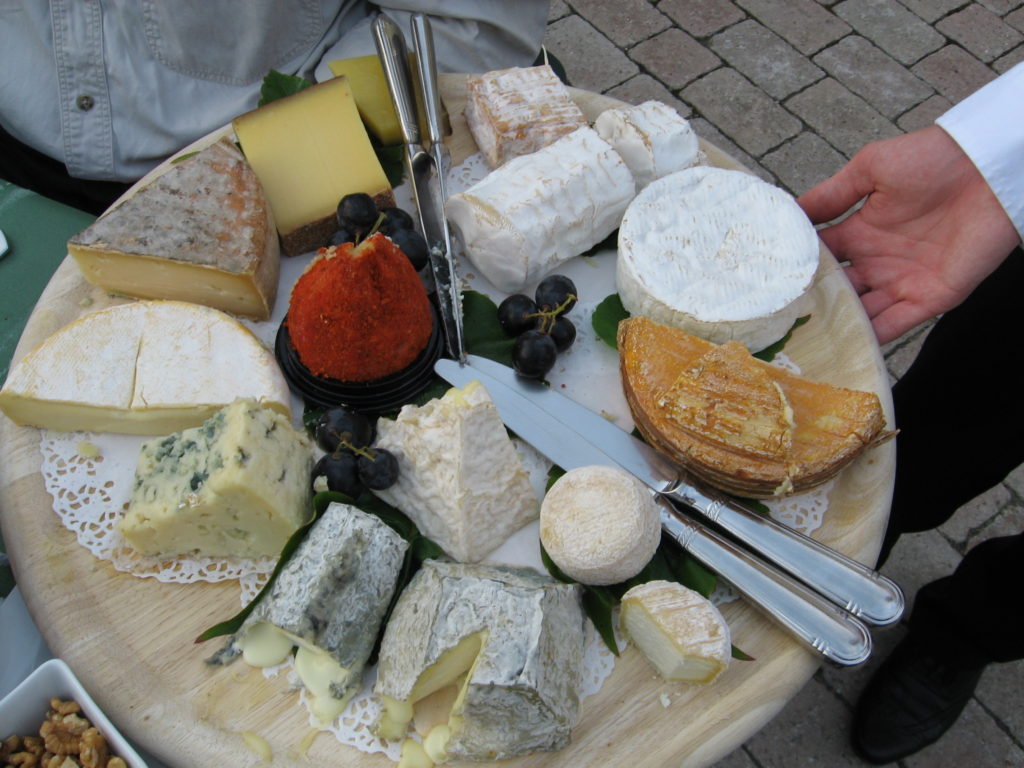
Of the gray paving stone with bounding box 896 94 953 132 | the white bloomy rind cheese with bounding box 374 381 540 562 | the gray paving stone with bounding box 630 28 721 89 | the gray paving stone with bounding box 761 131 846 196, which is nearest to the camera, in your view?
the white bloomy rind cheese with bounding box 374 381 540 562

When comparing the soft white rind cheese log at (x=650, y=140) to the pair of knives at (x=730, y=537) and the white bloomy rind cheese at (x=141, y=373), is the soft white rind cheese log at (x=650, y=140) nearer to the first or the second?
the pair of knives at (x=730, y=537)

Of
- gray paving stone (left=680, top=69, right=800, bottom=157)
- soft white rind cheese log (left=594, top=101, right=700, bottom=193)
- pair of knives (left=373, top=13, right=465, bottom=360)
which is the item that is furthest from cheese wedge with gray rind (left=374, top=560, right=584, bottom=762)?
gray paving stone (left=680, top=69, right=800, bottom=157)

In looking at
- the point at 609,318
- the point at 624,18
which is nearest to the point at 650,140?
the point at 609,318

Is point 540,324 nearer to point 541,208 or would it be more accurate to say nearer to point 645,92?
point 541,208

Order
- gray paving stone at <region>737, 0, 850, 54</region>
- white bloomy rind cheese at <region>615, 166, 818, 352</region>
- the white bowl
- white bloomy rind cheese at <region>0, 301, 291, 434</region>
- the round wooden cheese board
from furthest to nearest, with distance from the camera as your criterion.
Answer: gray paving stone at <region>737, 0, 850, 54</region>
white bloomy rind cheese at <region>615, 166, 818, 352</region>
white bloomy rind cheese at <region>0, 301, 291, 434</region>
the round wooden cheese board
the white bowl

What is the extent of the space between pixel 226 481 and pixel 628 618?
793 millimetres

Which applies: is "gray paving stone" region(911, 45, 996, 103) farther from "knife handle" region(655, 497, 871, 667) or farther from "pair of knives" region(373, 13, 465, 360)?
"knife handle" region(655, 497, 871, 667)

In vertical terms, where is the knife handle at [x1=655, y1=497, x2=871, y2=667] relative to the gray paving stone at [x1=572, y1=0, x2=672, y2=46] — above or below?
below

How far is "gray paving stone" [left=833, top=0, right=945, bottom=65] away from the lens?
162 inches

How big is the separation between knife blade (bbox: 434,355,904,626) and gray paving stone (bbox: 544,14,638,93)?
2.63 metres

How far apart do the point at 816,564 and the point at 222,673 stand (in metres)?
1.16

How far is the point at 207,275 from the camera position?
189cm

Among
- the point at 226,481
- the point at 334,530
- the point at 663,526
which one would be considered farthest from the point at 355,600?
the point at 663,526

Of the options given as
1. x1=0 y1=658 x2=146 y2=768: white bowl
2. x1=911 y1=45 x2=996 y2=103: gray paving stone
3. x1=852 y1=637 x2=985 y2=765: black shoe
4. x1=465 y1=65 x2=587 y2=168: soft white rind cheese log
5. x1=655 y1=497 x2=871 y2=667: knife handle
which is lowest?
x1=852 y1=637 x2=985 y2=765: black shoe
